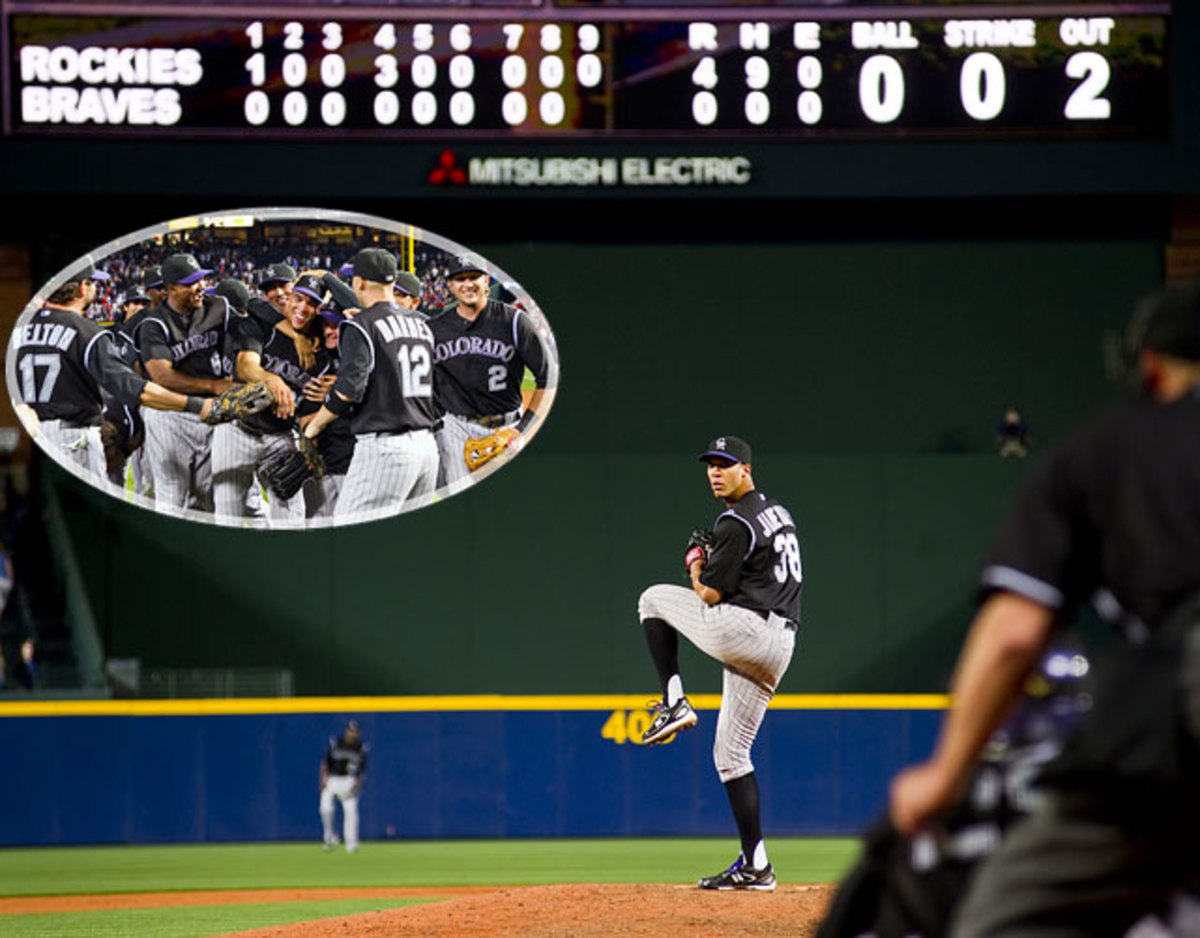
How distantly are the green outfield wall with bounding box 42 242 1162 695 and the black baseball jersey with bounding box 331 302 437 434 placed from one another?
12.5ft

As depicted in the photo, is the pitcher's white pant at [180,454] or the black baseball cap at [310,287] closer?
the black baseball cap at [310,287]

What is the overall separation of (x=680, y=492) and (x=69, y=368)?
605cm

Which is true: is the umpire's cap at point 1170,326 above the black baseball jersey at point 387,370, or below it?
below

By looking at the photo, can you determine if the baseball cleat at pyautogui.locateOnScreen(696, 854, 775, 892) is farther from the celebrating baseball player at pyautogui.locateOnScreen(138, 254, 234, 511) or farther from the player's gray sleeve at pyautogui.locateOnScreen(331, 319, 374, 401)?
the celebrating baseball player at pyautogui.locateOnScreen(138, 254, 234, 511)

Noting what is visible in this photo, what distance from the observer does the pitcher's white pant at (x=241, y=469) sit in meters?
13.4

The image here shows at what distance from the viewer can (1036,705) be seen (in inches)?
118

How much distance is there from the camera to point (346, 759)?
13398mm

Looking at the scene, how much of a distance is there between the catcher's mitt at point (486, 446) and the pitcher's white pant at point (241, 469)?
1196 mm

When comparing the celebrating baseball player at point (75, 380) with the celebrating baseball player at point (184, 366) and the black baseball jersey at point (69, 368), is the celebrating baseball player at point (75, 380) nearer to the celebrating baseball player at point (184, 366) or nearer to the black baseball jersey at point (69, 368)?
the black baseball jersey at point (69, 368)

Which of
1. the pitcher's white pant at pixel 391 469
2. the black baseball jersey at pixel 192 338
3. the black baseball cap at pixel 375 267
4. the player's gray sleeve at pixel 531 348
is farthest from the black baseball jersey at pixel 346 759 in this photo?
the black baseball cap at pixel 375 267

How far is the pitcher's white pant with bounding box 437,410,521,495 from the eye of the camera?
42.2ft

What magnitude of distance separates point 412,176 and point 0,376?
16.8 ft

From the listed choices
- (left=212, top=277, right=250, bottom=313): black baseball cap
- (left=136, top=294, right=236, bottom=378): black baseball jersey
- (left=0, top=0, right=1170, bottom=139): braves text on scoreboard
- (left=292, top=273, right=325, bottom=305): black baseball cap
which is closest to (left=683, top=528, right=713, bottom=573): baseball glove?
(left=292, top=273, right=325, bottom=305): black baseball cap

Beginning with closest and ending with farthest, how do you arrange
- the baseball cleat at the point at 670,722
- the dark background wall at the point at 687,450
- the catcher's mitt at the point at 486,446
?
the baseball cleat at the point at 670,722, the catcher's mitt at the point at 486,446, the dark background wall at the point at 687,450
